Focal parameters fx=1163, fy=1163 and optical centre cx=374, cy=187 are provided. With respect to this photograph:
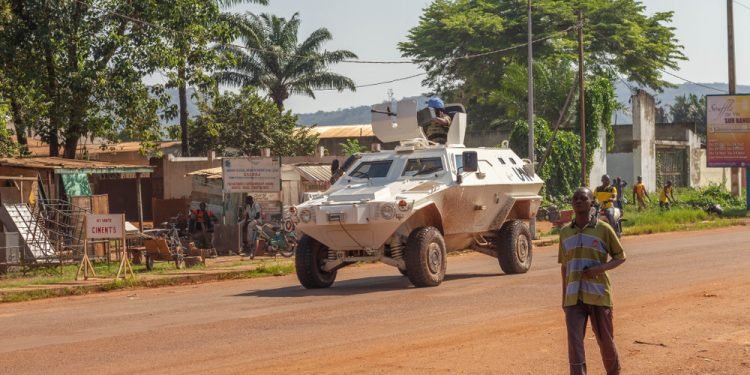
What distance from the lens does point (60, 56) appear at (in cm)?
3095

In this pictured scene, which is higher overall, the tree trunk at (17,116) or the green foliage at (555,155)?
the tree trunk at (17,116)

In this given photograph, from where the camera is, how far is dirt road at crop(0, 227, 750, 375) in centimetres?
1059

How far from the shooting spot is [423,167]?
1897cm

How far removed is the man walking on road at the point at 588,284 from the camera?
28.1ft

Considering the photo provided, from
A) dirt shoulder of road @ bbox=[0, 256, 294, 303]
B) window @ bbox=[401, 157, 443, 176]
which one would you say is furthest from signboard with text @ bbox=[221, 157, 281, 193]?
window @ bbox=[401, 157, 443, 176]

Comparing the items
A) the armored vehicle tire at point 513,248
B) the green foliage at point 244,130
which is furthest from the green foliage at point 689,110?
the armored vehicle tire at point 513,248

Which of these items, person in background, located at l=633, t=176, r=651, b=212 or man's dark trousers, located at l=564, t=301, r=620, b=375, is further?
person in background, located at l=633, t=176, r=651, b=212

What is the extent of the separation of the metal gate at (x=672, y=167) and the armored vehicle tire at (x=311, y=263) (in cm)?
3945

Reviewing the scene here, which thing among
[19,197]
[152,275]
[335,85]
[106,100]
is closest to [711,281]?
[152,275]

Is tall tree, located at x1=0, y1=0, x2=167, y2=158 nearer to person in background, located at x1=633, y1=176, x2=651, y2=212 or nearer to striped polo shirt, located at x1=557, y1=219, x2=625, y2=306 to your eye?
person in background, located at x1=633, y1=176, x2=651, y2=212

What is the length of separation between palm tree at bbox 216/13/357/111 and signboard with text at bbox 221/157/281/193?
31583 millimetres

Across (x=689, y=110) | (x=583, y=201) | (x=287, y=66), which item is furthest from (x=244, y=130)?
(x=689, y=110)

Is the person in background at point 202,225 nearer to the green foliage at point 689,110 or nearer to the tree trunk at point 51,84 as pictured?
the tree trunk at point 51,84

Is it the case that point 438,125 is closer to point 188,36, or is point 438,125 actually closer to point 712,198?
point 188,36
